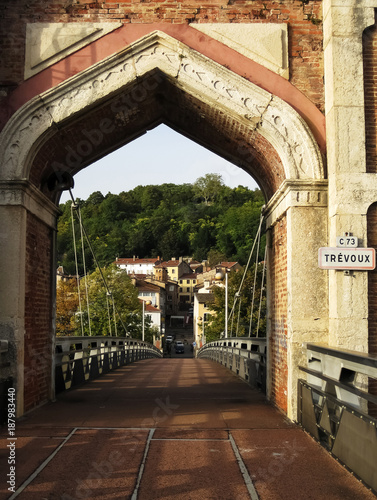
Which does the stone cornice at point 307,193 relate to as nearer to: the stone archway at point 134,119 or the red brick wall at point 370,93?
the stone archway at point 134,119

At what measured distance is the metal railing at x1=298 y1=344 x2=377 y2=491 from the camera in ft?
12.6

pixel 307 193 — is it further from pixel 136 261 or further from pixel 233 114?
pixel 136 261

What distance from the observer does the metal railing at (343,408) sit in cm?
384

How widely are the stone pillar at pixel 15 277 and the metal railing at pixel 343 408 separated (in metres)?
3.18

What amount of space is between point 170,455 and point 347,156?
3.86 meters

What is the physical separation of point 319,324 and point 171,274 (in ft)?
354

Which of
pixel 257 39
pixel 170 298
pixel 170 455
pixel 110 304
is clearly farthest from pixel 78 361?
pixel 170 298

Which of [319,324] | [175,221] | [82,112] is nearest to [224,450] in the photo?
[319,324]

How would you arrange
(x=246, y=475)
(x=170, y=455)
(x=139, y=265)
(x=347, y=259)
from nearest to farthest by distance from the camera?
(x=246, y=475) < (x=170, y=455) < (x=347, y=259) < (x=139, y=265)

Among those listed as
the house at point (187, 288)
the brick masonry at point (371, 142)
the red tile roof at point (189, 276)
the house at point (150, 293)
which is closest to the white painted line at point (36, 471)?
the brick masonry at point (371, 142)

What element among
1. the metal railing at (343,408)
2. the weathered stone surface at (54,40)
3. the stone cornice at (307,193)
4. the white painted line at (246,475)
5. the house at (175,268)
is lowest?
the white painted line at (246,475)

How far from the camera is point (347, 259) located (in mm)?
6191

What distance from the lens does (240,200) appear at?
393ft

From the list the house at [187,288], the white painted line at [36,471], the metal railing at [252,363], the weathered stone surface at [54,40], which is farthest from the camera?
the house at [187,288]
